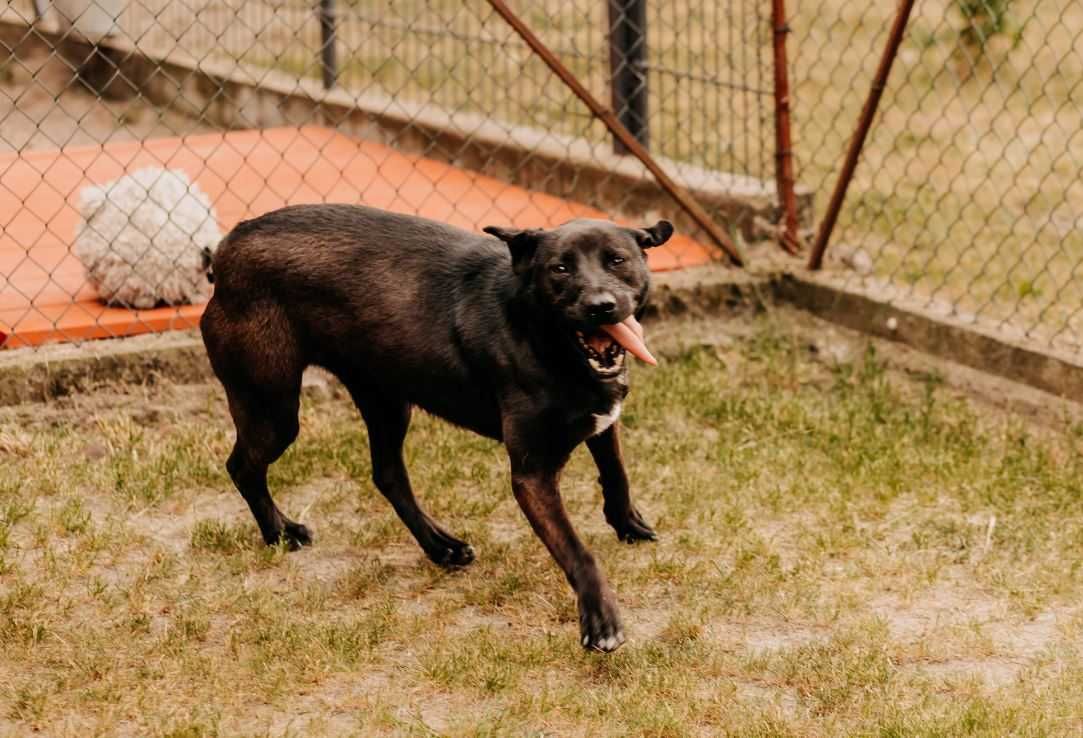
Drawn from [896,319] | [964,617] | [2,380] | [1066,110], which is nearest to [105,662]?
[2,380]

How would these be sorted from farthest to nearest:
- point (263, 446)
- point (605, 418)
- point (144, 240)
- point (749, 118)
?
point (749, 118)
point (144, 240)
point (263, 446)
point (605, 418)

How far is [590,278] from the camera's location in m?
3.62

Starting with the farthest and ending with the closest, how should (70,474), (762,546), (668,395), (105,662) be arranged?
(668,395) < (70,474) < (762,546) < (105,662)

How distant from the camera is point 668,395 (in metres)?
5.49

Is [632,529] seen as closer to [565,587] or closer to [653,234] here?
[565,587]

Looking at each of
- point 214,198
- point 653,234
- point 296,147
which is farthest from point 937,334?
point 296,147

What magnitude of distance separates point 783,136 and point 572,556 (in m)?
3.05

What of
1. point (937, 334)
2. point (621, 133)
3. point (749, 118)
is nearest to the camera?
point (937, 334)

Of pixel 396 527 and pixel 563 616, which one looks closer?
pixel 563 616

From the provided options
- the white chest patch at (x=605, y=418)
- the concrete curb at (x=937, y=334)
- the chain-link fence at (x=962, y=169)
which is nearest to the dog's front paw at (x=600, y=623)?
the white chest patch at (x=605, y=418)

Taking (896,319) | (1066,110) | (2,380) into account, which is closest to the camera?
(2,380)

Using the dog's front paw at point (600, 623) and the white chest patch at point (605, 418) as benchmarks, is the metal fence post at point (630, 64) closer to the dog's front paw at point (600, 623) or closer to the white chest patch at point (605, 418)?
the white chest patch at point (605, 418)

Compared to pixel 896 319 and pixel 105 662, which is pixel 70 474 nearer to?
pixel 105 662

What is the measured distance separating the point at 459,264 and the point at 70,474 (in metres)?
1.54
